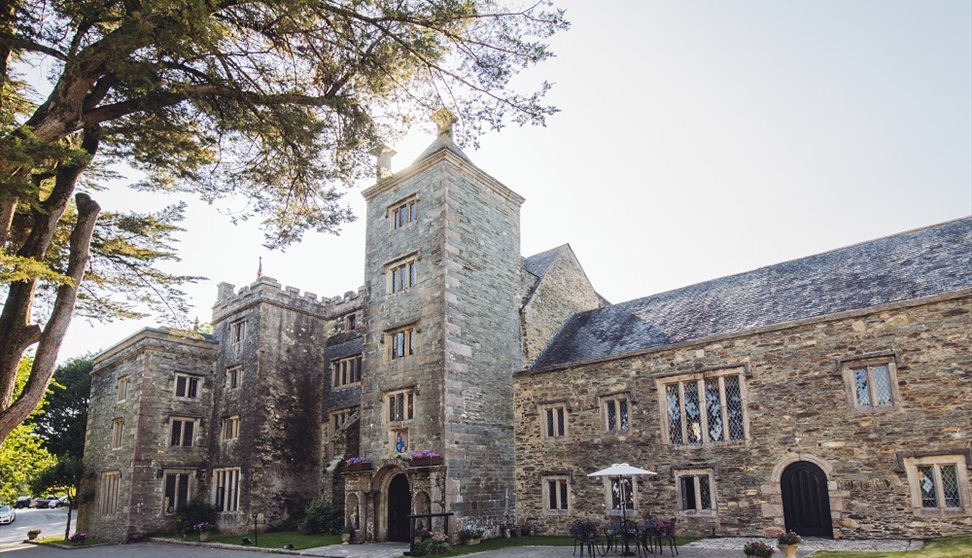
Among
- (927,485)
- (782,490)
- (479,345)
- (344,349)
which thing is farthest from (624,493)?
(344,349)

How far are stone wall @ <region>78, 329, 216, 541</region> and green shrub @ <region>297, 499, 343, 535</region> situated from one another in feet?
23.7

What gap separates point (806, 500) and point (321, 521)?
663 inches

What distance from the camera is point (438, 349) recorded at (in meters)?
20.3

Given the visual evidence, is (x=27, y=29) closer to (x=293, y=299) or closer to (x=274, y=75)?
(x=274, y=75)

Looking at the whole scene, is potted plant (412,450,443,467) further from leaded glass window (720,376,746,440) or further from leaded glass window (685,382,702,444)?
leaded glass window (720,376,746,440)

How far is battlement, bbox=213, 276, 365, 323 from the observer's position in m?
28.5

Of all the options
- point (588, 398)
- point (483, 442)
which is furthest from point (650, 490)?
point (483, 442)

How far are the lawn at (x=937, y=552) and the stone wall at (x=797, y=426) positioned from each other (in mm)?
831

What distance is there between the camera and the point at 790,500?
16.3 metres

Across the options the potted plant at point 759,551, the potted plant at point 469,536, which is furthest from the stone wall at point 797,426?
the potted plant at point 759,551

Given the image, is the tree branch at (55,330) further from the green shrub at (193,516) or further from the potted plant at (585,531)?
the green shrub at (193,516)

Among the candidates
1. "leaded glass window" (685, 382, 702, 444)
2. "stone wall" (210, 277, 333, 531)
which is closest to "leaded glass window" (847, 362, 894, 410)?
"leaded glass window" (685, 382, 702, 444)

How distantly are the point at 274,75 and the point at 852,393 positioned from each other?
1482 centimetres

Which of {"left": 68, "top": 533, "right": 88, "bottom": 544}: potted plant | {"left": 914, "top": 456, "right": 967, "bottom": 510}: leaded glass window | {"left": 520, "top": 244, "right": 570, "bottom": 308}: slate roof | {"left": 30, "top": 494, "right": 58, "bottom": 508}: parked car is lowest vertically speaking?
{"left": 30, "top": 494, "right": 58, "bottom": 508}: parked car
